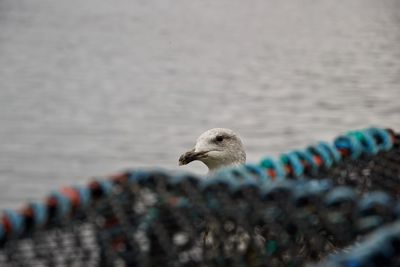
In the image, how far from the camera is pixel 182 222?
203cm

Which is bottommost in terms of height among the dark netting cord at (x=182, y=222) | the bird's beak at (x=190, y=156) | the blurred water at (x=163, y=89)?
the dark netting cord at (x=182, y=222)

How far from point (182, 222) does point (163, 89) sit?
13.6 m

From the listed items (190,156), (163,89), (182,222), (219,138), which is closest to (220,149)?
(219,138)

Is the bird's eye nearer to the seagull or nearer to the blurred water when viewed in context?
the seagull

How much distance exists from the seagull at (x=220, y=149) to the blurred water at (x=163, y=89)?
326 cm

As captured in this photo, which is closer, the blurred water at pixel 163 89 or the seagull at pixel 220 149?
the seagull at pixel 220 149

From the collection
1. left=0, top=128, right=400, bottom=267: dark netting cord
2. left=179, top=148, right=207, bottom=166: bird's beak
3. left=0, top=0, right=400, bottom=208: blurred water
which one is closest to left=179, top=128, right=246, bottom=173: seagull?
left=179, top=148, right=207, bottom=166: bird's beak

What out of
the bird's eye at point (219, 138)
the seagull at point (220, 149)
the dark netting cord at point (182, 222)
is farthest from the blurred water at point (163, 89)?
the dark netting cord at point (182, 222)

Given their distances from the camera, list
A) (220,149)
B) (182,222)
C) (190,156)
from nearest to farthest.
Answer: (182,222) < (220,149) < (190,156)

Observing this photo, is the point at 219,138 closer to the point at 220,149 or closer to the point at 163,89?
the point at 220,149

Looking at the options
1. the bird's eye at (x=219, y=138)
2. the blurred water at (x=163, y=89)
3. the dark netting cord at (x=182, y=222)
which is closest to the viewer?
the dark netting cord at (x=182, y=222)

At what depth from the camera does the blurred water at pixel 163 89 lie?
1033 centimetres

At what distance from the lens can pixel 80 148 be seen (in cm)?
1045

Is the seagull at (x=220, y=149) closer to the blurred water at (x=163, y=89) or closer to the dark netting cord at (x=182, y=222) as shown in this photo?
the dark netting cord at (x=182, y=222)
